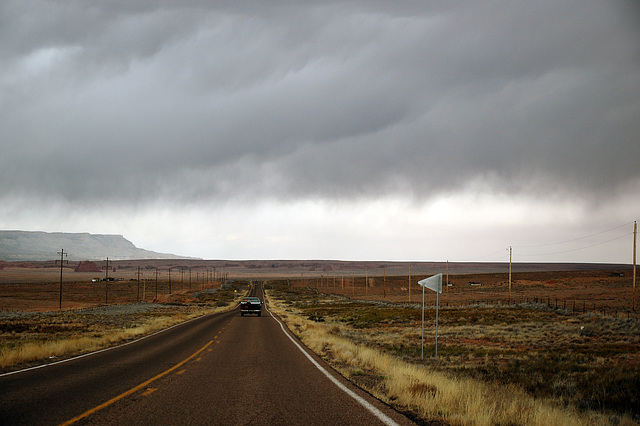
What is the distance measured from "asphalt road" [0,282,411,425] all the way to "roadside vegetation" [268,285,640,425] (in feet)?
3.67

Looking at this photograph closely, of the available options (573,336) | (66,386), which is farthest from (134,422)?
(573,336)

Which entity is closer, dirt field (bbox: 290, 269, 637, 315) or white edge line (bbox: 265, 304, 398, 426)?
white edge line (bbox: 265, 304, 398, 426)

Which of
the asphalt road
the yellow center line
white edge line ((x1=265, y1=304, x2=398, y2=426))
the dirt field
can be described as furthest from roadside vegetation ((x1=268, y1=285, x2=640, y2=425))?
the dirt field

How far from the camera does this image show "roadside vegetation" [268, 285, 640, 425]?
27.5ft

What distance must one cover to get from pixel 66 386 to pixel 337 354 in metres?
9.61

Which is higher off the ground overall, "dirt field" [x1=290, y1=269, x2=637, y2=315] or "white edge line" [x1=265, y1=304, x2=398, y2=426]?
"white edge line" [x1=265, y1=304, x2=398, y2=426]

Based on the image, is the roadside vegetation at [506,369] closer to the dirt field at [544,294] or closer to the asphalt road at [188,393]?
the asphalt road at [188,393]

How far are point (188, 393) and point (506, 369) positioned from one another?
41.5ft

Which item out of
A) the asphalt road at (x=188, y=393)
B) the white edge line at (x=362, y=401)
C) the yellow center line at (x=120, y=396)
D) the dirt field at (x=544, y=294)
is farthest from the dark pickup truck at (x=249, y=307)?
the white edge line at (x=362, y=401)

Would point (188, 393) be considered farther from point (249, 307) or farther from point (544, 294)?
point (544, 294)

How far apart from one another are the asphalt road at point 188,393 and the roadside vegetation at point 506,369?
1119 millimetres

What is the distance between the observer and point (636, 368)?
14.9 metres

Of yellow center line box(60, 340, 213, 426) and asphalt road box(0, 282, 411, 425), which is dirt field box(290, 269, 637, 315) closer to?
asphalt road box(0, 282, 411, 425)

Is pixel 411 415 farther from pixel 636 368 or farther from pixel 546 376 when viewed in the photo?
pixel 636 368
